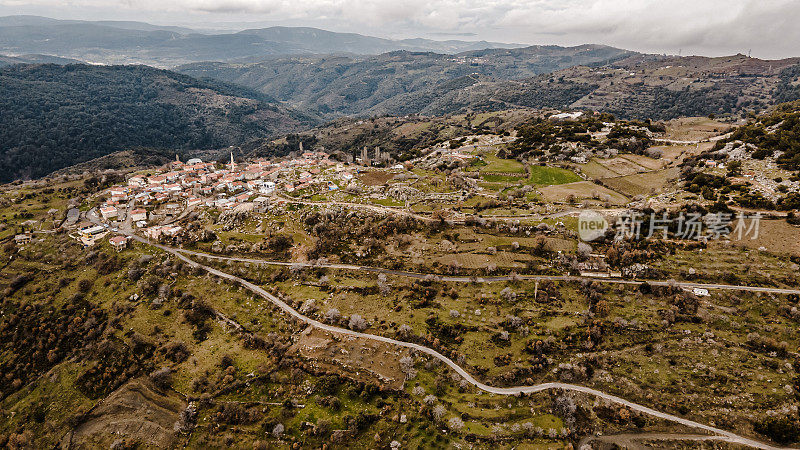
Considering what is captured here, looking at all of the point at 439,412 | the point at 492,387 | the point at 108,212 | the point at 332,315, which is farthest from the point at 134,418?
the point at 108,212

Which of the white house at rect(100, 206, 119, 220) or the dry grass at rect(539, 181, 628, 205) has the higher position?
the dry grass at rect(539, 181, 628, 205)

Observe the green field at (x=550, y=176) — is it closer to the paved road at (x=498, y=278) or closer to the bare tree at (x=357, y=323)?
the paved road at (x=498, y=278)

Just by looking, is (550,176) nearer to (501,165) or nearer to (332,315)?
(501,165)

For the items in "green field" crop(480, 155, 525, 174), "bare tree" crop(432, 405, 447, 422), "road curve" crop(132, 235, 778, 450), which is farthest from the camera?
"green field" crop(480, 155, 525, 174)

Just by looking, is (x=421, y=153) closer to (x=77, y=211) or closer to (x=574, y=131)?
(x=574, y=131)

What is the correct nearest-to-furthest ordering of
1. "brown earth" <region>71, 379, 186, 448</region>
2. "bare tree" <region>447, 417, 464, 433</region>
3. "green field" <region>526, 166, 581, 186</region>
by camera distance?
"bare tree" <region>447, 417, 464, 433</region>
"brown earth" <region>71, 379, 186, 448</region>
"green field" <region>526, 166, 581, 186</region>

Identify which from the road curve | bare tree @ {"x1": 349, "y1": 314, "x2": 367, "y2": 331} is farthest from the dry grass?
bare tree @ {"x1": 349, "y1": 314, "x2": 367, "y2": 331}

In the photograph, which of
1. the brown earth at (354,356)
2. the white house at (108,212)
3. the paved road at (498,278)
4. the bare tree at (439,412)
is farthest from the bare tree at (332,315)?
the white house at (108,212)

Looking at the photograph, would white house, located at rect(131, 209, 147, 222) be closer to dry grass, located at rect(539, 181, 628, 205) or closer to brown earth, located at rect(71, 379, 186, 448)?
brown earth, located at rect(71, 379, 186, 448)

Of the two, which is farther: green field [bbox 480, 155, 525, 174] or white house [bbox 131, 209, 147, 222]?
green field [bbox 480, 155, 525, 174]

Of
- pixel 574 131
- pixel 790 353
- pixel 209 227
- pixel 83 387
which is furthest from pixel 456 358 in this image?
pixel 574 131

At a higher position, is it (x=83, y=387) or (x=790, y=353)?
(x=790, y=353)
